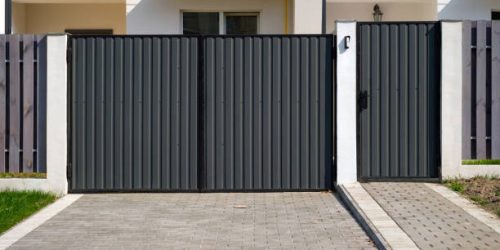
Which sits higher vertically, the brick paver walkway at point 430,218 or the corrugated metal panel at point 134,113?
the corrugated metal panel at point 134,113

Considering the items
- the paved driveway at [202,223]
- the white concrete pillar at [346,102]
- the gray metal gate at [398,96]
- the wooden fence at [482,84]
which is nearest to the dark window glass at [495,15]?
the wooden fence at [482,84]

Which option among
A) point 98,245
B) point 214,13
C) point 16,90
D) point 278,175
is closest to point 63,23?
point 214,13

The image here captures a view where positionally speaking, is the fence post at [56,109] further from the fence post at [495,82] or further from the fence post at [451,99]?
the fence post at [495,82]

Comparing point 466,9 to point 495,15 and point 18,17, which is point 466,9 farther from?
point 18,17

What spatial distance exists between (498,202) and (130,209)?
4434mm

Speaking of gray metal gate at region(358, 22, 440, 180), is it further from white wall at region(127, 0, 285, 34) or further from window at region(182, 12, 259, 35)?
window at region(182, 12, 259, 35)

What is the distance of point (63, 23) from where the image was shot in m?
19.1

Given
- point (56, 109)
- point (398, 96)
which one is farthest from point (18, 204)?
point (398, 96)

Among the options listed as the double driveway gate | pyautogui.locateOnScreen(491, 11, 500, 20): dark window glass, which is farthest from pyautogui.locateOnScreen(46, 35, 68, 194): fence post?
pyautogui.locateOnScreen(491, 11, 500, 20): dark window glass

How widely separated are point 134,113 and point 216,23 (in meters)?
6.91

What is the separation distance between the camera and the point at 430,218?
8328 mm

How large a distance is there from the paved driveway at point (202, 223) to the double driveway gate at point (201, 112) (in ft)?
1.09

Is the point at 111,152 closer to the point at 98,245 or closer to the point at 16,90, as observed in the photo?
the point at 16,90

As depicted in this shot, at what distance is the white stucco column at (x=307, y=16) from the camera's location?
16.5 metres
